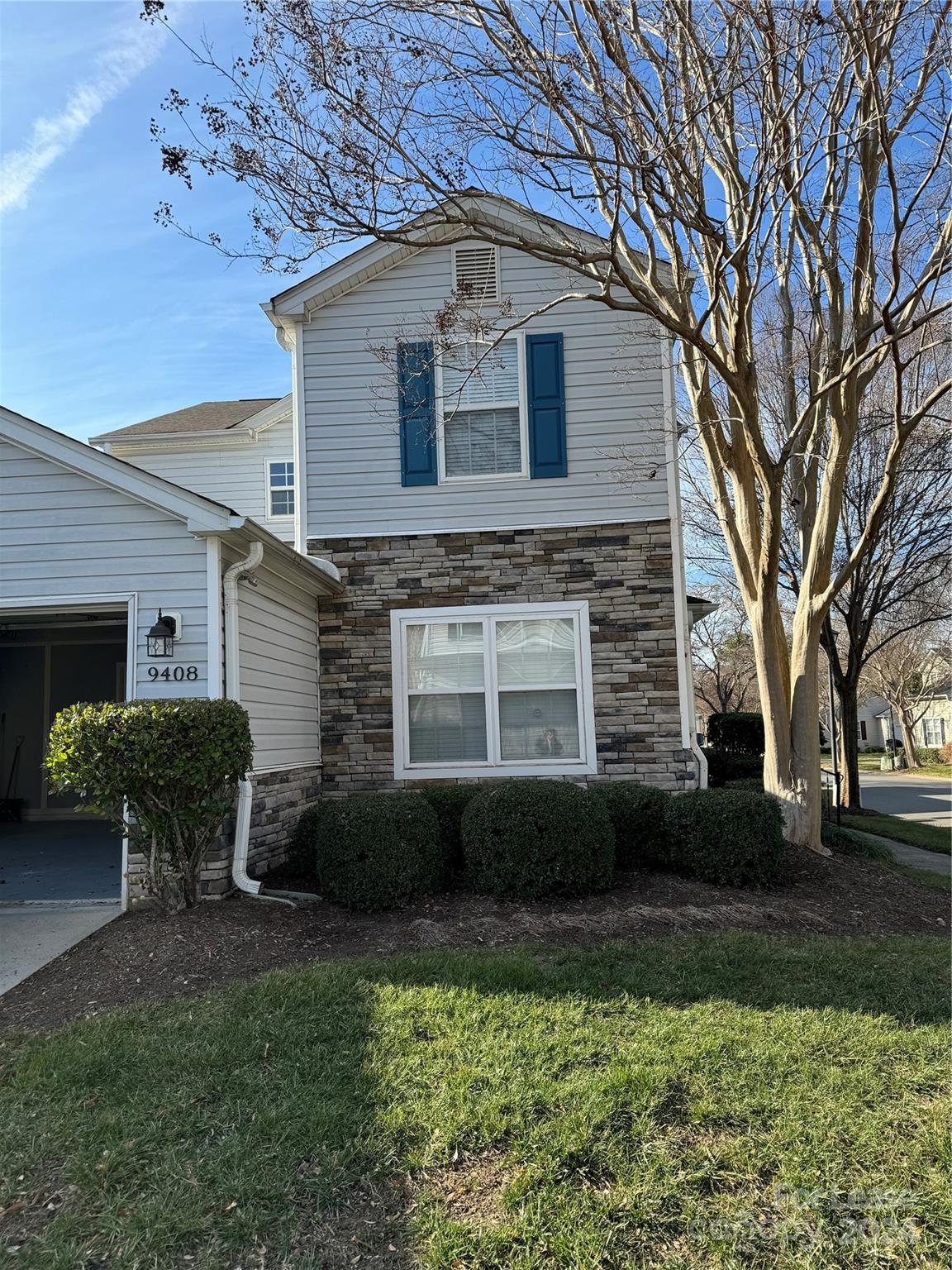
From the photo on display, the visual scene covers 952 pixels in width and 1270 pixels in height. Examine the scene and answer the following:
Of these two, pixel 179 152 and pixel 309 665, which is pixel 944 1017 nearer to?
pixel 309 665

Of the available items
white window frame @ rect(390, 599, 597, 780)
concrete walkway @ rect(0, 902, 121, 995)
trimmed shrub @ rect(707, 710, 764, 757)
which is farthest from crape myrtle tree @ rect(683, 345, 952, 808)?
concrete walkway @ rect(0, 902, 121, 995)

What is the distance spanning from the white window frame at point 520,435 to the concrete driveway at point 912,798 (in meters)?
8.84

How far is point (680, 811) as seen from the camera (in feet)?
22.3

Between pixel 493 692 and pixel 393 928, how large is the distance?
307cm

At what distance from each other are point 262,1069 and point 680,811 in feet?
13.8

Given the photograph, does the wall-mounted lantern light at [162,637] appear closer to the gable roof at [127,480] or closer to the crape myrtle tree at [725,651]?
the gable roof at [127,480]

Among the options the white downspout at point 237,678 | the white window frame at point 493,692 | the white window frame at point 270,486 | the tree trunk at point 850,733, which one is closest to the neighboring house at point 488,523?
the white window frame at point 493,692

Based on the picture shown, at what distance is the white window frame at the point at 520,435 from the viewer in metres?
8.45

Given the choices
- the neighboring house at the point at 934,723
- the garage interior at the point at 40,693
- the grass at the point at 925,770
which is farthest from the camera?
the neighboring house at the point at 934,723

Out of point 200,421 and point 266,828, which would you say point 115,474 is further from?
point 200,421

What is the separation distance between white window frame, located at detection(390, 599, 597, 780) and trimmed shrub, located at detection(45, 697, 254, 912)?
2.66 metres

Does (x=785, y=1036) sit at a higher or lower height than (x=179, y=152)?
lower

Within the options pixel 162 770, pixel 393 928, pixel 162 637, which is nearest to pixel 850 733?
pixel 393 928

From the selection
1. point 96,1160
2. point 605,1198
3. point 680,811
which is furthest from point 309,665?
point 605,1198
